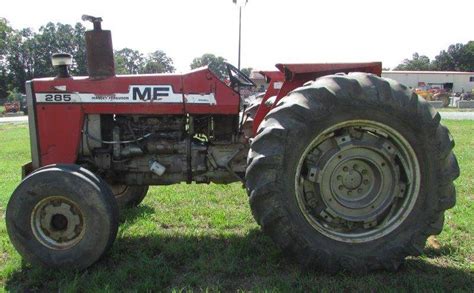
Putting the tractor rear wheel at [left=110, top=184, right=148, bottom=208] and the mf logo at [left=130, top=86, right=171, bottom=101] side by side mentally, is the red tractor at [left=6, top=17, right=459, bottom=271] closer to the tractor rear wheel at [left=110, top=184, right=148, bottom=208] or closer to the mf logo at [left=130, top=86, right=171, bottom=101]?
the mf logo at [left=130, top=86, right=171, bottom=101]

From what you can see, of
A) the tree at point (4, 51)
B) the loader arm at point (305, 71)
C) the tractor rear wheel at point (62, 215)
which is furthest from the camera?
the tree at point (4, 51)

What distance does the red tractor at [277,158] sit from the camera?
10.9 ft

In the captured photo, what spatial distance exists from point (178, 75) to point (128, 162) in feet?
3.53

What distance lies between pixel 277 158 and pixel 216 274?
1174 millimetres

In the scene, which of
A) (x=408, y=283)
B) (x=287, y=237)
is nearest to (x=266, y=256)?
(x=287, y=237)

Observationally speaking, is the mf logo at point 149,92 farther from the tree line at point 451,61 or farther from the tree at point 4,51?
the tree line at point 451,61

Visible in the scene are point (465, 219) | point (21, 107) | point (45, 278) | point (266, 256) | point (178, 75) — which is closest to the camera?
point (45, 278)

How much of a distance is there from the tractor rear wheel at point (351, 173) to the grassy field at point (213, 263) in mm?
221

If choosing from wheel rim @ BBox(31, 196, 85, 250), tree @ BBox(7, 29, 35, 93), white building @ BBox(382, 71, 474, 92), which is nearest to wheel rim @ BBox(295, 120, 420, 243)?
wheel rim @ BBox(31, 196, 85, 250)

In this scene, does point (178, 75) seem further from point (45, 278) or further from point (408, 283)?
point (408, 283)

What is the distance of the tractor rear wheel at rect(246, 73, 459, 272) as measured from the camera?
3.29 m

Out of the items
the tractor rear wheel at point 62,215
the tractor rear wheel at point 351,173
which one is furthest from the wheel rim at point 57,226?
the tractor rear wheel at point 351,173

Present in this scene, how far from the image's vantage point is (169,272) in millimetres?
3666

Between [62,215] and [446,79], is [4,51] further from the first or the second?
[62,215]
